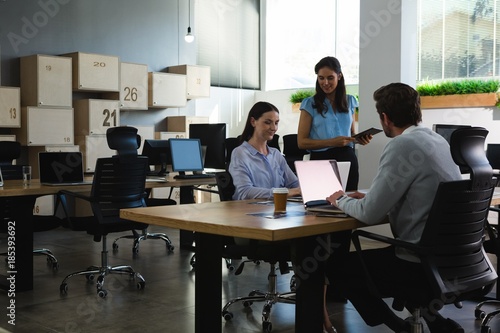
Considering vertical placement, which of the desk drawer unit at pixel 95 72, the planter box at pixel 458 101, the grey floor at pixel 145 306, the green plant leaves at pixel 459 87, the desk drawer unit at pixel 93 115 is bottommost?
the grey floor at pixel 145 306

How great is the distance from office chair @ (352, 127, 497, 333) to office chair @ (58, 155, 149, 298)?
249 cm

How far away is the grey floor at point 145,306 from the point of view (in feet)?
12.3

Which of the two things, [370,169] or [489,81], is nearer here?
[370,169]

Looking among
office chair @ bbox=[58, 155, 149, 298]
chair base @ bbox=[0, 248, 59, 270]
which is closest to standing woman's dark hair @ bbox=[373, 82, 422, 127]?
office chair @ bbox=[58, 155, 149, 298]

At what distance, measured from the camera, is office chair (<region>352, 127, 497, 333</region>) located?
251 centimetres

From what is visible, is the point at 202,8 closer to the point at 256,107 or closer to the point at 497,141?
the point at 497,141

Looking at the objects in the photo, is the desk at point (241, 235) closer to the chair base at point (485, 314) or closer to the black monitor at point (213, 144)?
the chair base at point (485, 314)

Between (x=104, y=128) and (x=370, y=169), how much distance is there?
3.57 metres

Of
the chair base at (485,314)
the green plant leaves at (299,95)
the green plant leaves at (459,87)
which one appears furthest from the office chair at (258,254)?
the green plant leaves at (299,95)

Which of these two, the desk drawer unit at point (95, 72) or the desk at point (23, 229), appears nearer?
the desk at point (23, 229)

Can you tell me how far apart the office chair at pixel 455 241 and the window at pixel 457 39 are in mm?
5772

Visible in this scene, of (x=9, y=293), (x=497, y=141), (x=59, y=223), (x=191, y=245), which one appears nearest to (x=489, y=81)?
(x=497, y=141)

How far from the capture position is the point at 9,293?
14.7 feet

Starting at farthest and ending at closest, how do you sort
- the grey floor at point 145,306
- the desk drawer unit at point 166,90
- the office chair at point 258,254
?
the desk drawer unit at point 166,90
the grey floor at point 145,306
the office chair at point 258,254
